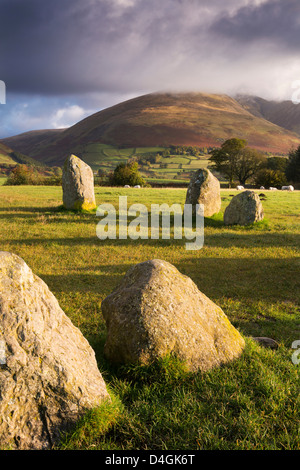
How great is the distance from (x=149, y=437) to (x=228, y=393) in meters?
1.11

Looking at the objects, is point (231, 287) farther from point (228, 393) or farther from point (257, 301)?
point (228, 393)

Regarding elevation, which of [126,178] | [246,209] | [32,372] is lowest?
[32,372]

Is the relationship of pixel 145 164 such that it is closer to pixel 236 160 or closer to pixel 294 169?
pixel 236 160

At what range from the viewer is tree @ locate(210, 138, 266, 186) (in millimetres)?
69750

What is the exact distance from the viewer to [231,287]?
8.85 metres

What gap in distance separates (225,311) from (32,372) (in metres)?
5.18

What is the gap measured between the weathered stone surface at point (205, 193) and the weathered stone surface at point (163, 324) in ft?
47.1

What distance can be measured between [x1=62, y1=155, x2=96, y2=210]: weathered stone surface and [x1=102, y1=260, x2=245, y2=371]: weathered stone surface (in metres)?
14.8

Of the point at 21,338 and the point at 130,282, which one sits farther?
the point at 130,282

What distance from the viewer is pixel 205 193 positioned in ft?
61.5

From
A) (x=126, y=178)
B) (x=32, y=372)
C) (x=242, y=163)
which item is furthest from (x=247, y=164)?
(x=32, y=372)

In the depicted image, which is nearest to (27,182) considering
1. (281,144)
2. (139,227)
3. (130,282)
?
(139,227)

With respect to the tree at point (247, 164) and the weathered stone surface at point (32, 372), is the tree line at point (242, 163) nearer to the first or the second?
the tree at point (247, 164)
